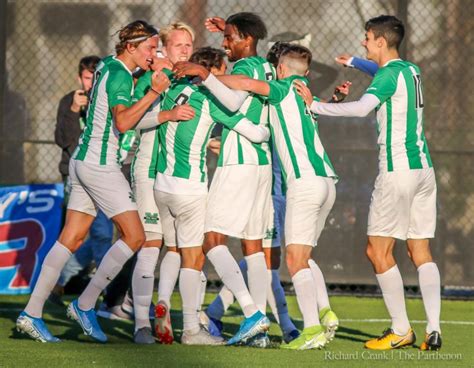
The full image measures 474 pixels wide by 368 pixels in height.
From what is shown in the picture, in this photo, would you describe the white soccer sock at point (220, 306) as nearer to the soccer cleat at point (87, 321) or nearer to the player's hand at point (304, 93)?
the soccer cleat at point (87, 321)

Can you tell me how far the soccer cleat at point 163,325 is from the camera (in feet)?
26.1

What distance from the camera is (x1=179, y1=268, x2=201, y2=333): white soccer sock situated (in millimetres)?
7891

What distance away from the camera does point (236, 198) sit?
775 centimetres

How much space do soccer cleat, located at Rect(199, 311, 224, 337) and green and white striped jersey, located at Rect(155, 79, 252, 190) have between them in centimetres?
114

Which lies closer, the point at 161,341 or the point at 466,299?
the point at 161,341

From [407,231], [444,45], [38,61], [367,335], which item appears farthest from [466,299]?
[38,61]

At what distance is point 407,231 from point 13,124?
513cm

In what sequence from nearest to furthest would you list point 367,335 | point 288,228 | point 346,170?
point 288,228 < point 367,335 < point 346,170

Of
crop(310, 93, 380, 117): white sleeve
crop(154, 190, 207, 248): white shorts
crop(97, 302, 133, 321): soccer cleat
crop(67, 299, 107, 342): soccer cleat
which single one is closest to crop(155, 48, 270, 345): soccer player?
crop(154, 190, 207, 248): white shorts

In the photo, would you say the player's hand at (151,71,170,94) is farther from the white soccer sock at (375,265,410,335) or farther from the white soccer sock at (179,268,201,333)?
the white soccer sock at (375,265,410,335)

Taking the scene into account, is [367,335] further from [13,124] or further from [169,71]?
[13,124]

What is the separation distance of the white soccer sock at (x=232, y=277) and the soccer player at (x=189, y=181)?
0.24m

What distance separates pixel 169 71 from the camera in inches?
311

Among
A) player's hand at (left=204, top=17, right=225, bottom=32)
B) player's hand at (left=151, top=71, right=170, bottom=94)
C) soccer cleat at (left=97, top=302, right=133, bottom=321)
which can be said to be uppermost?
player's hand at (left=204, top=17, right=225, bottom=32)
